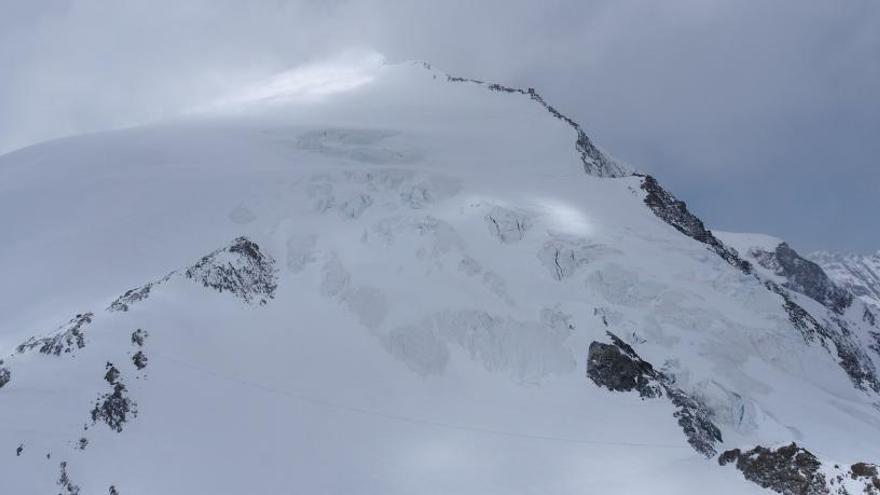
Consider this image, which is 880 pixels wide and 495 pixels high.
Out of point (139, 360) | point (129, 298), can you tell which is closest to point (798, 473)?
point (139, 360)

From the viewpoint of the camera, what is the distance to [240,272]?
190 ft

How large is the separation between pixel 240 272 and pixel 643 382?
31.8 metres

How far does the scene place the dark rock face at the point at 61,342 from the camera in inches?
1740

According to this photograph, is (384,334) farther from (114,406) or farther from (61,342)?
(61,342)

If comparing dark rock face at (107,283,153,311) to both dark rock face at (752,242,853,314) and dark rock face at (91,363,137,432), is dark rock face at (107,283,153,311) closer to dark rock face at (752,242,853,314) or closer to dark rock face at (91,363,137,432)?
dark rock face at (91,363,137,432)

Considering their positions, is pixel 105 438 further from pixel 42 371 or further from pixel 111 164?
pixel 111 164

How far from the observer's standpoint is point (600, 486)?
141ft

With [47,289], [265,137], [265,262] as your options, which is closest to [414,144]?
[265,137]

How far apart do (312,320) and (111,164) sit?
3483 cm

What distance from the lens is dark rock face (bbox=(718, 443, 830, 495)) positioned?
125ft

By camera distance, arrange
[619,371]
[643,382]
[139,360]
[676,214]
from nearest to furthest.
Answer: [139,360], [643,382], [619,371], [676,214]

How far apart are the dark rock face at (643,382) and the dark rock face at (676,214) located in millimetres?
25700

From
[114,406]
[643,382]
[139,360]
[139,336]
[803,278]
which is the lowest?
[114,406]

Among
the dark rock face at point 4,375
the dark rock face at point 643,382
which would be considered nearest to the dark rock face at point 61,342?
the dark rock face at point 4,375
